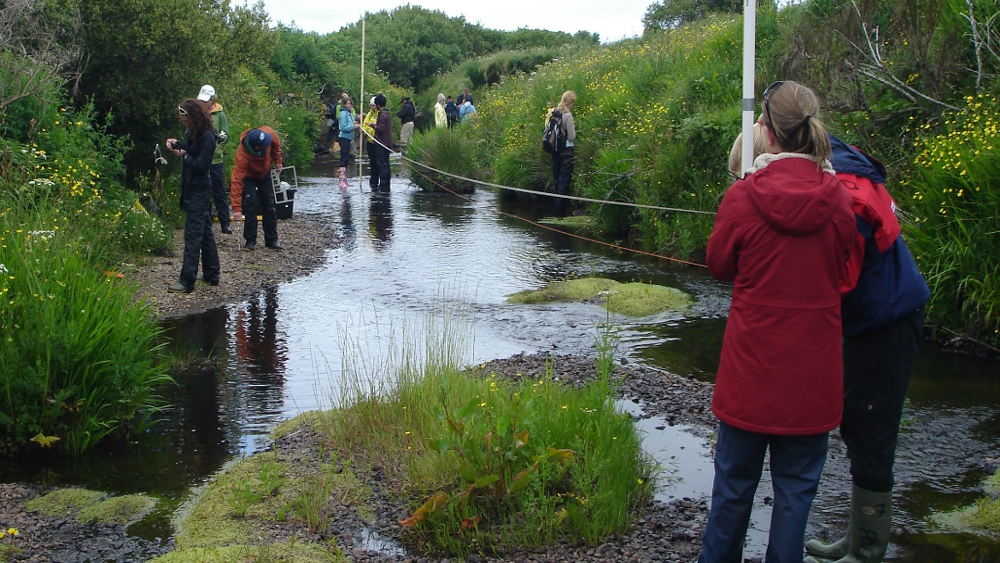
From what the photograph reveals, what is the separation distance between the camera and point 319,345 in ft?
25.3

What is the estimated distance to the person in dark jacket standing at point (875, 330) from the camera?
342 centimetres

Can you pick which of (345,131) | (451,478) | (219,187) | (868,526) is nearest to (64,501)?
(451,478)

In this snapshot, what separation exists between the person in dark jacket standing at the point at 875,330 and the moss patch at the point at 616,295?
502 cm

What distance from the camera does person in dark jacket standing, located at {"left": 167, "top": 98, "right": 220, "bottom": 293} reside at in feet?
30.0

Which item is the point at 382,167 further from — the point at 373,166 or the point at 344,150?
the point at 344,150

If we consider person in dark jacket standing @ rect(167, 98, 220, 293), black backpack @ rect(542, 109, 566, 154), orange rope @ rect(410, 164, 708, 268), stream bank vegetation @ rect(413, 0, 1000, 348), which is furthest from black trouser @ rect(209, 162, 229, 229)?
black backpack @ rect(542, 109, 566, 154)

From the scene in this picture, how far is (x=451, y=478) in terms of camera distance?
14.8 feet

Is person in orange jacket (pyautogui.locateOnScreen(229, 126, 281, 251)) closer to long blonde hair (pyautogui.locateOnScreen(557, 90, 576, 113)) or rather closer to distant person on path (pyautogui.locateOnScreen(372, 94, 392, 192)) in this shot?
long blonde hair (pyautogui.locateOnScreen(557, 90, 576, 113))

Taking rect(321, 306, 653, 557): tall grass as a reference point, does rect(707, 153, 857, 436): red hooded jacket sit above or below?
above

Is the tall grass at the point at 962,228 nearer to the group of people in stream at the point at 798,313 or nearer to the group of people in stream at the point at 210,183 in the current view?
the group of people in stream at the point at 798,313

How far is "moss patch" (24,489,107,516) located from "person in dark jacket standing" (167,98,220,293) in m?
4.87

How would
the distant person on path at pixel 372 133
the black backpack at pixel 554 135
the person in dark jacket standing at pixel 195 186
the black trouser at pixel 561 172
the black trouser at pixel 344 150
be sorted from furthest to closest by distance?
the black trouser at pixel 344 150
the distant person on path at pixel 372 133
the black trouser at pixel 561 172
the black backpack at pixel 554 135
the person in dark jacket standing at pixel 195 186

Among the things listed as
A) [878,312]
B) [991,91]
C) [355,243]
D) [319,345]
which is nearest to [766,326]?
[878,312]

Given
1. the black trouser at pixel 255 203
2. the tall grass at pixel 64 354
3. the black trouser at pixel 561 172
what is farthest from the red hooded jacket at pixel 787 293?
the black trouser at pixel 561 172
